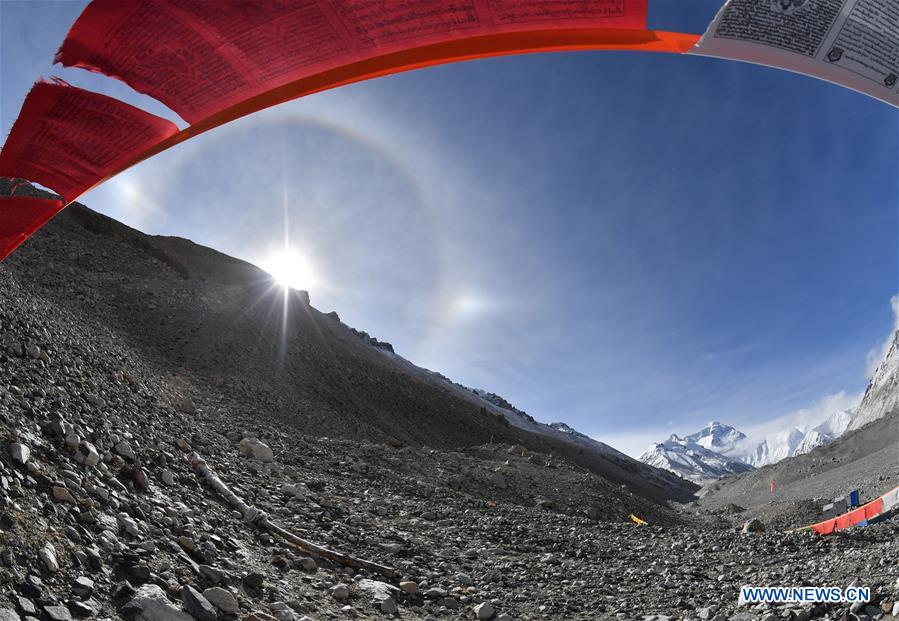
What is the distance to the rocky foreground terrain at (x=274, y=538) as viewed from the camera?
11.6 ft

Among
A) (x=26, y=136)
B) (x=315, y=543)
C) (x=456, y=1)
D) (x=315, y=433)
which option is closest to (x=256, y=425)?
(x=315, y=433)

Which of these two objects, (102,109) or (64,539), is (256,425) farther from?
(102,109)

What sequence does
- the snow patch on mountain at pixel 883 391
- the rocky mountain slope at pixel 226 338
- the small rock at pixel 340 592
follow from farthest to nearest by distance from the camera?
1. the snow patch on mountain at pixel 883 391
2. the rocky mountain slope at pixel 226 338
3. the small rock at pixel 340 592

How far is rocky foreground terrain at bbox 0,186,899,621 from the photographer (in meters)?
3.54

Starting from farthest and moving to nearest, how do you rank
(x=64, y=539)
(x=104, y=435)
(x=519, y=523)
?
(x=519, y=523), (x=104, y=435), (x=64, y=539)

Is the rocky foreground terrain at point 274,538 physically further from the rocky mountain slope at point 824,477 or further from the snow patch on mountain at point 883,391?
the snow patch on mountain at point 883,391

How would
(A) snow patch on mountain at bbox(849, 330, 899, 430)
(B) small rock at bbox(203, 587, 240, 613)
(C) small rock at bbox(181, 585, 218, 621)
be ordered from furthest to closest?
(A) snow patch on mountain at bbox(849, 330, 899, 430) → (B) small rock at bbox(203, 587, 240, 613) → (C) small rock at bbox(181, 585, 218, 621)

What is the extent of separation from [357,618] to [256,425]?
28.4ft

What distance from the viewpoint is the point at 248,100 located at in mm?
2451

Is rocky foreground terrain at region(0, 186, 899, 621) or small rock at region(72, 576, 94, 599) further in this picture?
rocky foreground terrain at region(0, 186, 899, 621)

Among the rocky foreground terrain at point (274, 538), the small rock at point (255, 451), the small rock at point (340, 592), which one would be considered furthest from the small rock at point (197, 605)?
the small rock at point (255, 451)

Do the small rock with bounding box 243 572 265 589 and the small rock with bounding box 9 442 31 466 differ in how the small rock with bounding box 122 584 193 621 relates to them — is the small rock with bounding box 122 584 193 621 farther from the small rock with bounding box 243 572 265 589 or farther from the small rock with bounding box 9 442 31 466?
the small rock with bounding box 9 442 31 466

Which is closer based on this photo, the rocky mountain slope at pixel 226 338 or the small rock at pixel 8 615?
the small rock at pixel 8 615

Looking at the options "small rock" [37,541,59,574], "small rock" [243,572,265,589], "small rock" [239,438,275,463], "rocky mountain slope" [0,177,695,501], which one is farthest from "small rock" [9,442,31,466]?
"rocky mountain slope" [0,177,695,501]
